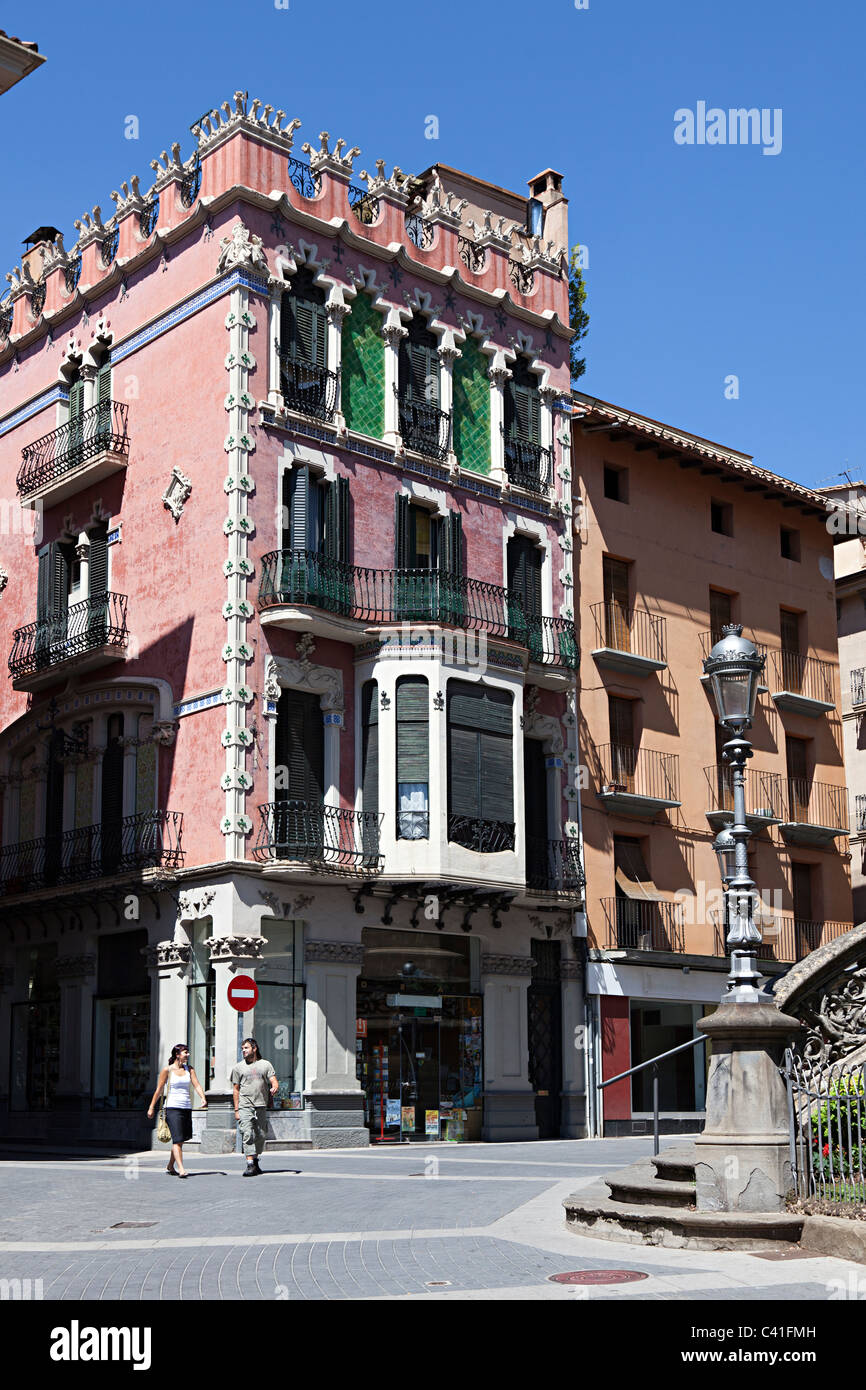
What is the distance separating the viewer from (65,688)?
34688mm

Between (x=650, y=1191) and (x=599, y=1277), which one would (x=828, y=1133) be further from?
(x=599, y=1277)

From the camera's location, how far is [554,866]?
114 ft

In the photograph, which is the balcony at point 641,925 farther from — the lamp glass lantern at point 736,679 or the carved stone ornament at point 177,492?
the lamp glass lantern at point 736,679

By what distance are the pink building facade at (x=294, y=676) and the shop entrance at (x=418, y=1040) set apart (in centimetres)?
7

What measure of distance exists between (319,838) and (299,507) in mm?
6455

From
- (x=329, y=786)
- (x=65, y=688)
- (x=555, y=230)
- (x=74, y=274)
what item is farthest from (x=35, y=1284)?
(x=555, y=230)

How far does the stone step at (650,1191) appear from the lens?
13625 mm

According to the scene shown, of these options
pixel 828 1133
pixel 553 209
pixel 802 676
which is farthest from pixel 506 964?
pixel 828 1133

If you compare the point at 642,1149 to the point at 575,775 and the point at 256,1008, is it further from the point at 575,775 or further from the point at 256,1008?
the point at 575,775

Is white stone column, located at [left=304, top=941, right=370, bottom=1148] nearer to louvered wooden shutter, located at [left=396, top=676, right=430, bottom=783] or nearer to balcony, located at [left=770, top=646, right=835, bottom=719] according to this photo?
louvered wooden shutter, located at [left=396, top=676, right=430, bottom=783]

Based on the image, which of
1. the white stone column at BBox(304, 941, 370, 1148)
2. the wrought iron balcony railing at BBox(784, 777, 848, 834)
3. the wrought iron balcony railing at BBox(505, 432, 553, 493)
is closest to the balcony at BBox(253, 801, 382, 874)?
the white stone column at BBox(304, 941, 370, 1148)

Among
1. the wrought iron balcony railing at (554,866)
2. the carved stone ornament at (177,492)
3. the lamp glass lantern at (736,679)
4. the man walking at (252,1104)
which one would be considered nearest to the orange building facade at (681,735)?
the wrought iron balcony railing at (554,866)

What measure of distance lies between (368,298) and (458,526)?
16.7 ft

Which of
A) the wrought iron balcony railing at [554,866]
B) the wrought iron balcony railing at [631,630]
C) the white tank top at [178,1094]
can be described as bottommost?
the white tank top at [178,1094]
